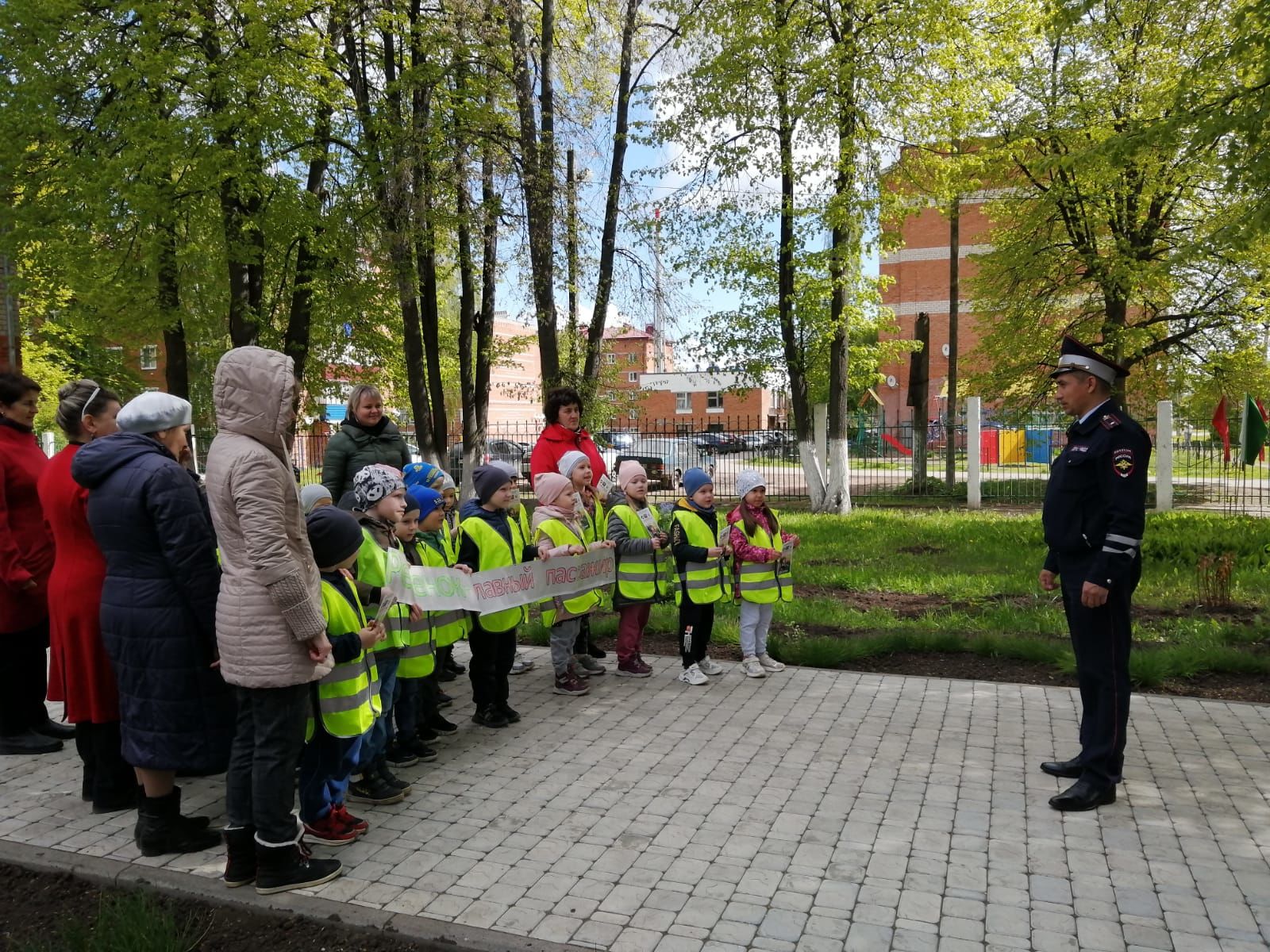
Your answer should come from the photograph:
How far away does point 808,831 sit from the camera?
4227mm

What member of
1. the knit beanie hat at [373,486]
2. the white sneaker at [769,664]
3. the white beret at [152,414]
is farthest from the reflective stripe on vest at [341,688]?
the white sneaker at [769,664]

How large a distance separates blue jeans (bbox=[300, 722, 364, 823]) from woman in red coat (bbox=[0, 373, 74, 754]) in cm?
219

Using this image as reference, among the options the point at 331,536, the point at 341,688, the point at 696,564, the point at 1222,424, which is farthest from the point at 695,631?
the point at 1222,424

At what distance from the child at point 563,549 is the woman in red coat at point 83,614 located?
2.62 meters

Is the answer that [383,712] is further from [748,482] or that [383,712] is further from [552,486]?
[748,482]

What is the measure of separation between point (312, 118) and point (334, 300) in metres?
3.06

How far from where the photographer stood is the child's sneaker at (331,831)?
4.13 m

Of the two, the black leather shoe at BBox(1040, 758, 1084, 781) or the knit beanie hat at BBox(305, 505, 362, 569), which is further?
the black leather shoe at BBox(1040, 758, 1084, 781)

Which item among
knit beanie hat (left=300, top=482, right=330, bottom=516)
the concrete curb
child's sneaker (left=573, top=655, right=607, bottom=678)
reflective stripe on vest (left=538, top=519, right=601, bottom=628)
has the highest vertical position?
knit beanie hat (left=300, top=482, right=330, bottom=516)

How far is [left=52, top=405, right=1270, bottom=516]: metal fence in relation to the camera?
1928 cm

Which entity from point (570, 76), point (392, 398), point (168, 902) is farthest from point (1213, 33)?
point (392, 398)

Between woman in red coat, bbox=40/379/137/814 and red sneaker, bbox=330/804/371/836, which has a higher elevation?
woman in red coat, bbox=40/379/137/814

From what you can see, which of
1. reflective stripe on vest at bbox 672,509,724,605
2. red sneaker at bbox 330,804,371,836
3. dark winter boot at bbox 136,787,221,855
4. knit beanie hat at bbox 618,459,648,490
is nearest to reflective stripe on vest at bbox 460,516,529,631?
knit beanie hat at bbox 618,459,648,490

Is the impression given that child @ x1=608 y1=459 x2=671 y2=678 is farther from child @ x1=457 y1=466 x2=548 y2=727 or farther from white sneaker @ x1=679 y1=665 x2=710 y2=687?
child @ x1=457 y1=466 x2=548 y2=727
